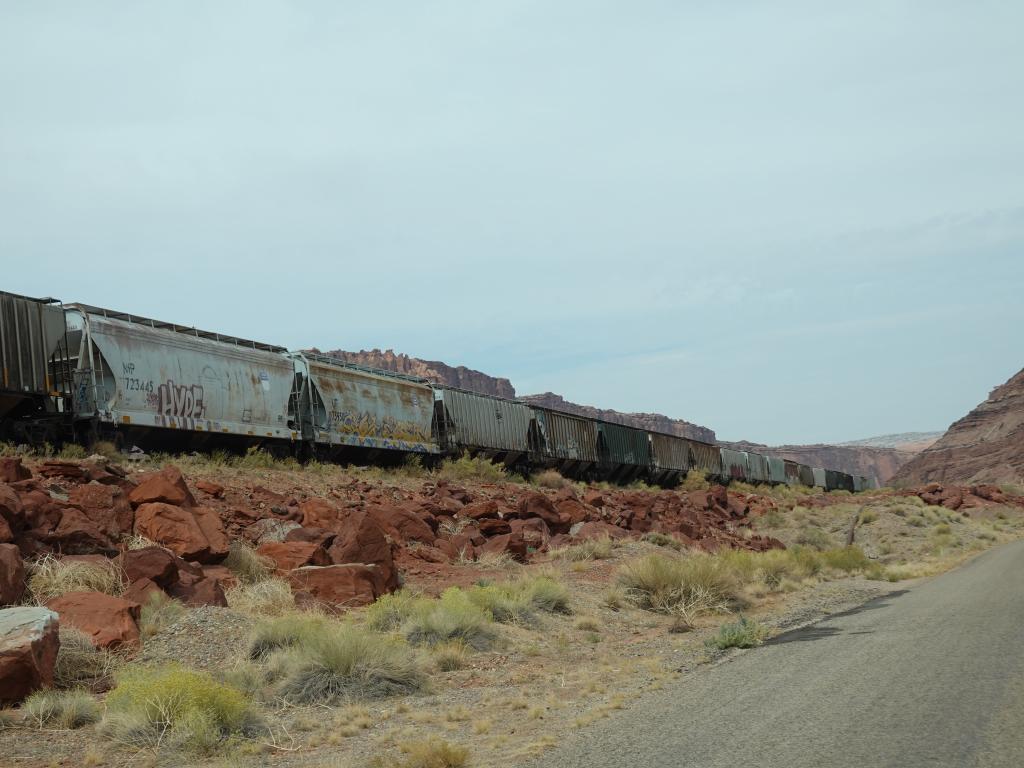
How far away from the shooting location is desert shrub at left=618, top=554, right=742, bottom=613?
1564 centimetres

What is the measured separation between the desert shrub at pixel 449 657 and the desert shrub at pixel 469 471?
779 inches

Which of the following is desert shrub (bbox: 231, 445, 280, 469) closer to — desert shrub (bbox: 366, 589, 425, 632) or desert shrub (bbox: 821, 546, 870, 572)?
desert shrub (bbox: 366, 589, 425, 632)

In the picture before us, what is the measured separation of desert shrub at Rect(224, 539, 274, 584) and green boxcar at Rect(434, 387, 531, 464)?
69.5 feet

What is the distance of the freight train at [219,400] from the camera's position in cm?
2139

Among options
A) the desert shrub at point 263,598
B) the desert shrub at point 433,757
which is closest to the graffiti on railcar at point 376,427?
the desert shrub at point 263,598

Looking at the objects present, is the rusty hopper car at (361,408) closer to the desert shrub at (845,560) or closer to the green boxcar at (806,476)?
the desert shrub at (845,560)

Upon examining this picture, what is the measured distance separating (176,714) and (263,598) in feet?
15.8

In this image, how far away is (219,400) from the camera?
84.0ft

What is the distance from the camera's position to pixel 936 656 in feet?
28.1

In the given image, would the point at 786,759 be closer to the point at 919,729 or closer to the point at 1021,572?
the point at 919,729

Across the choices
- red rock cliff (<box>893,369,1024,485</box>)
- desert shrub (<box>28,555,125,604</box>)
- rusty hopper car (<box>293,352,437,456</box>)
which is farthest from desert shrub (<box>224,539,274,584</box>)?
red rock cliff (<box>893,369,1024,485</box>)

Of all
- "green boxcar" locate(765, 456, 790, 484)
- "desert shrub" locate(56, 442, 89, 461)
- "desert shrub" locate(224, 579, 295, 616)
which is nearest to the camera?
"desert shrub" locate(224, 579, 295, 616)

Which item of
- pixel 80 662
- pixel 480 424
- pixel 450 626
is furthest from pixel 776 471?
pixel 80 662

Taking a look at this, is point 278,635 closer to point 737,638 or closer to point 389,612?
point 389,612
